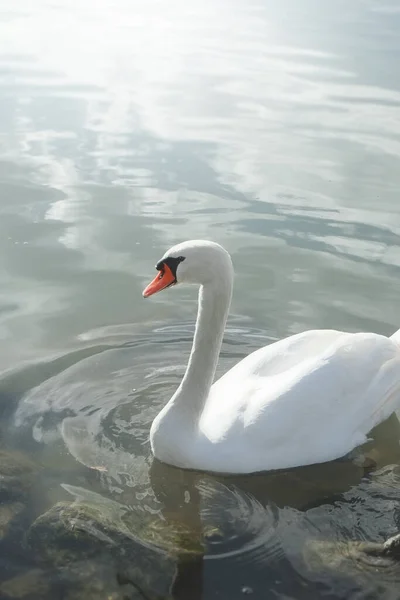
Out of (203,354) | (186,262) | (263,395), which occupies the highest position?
(186,262)

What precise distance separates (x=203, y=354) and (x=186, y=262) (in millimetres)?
833

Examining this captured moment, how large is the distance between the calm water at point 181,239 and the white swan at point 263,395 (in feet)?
0.67

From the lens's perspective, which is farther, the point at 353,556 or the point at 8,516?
the point at 8,516

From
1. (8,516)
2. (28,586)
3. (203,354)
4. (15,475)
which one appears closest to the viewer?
(28,586)

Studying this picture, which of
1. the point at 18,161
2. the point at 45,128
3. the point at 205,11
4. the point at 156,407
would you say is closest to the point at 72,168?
the point at 18,161

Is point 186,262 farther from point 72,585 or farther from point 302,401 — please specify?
point 72,585

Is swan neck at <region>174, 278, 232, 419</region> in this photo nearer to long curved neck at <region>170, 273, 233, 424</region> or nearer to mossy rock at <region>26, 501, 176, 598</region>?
long curved neck at <region>170, 273, 233, 424</region>

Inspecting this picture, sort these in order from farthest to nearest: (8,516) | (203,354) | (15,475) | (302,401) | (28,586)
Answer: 1. (203,354)
2. (302,401)
3. (15,475)
4. (8,516)
5. (28,586)

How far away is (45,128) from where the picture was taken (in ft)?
48.6

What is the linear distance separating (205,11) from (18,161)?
28926 millimetres

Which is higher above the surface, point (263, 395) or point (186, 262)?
point (186, 262)

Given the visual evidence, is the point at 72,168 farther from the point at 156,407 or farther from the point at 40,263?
the point at 156,407

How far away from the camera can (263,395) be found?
6273 millimetres

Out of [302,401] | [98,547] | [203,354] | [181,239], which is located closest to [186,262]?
[203,354]
